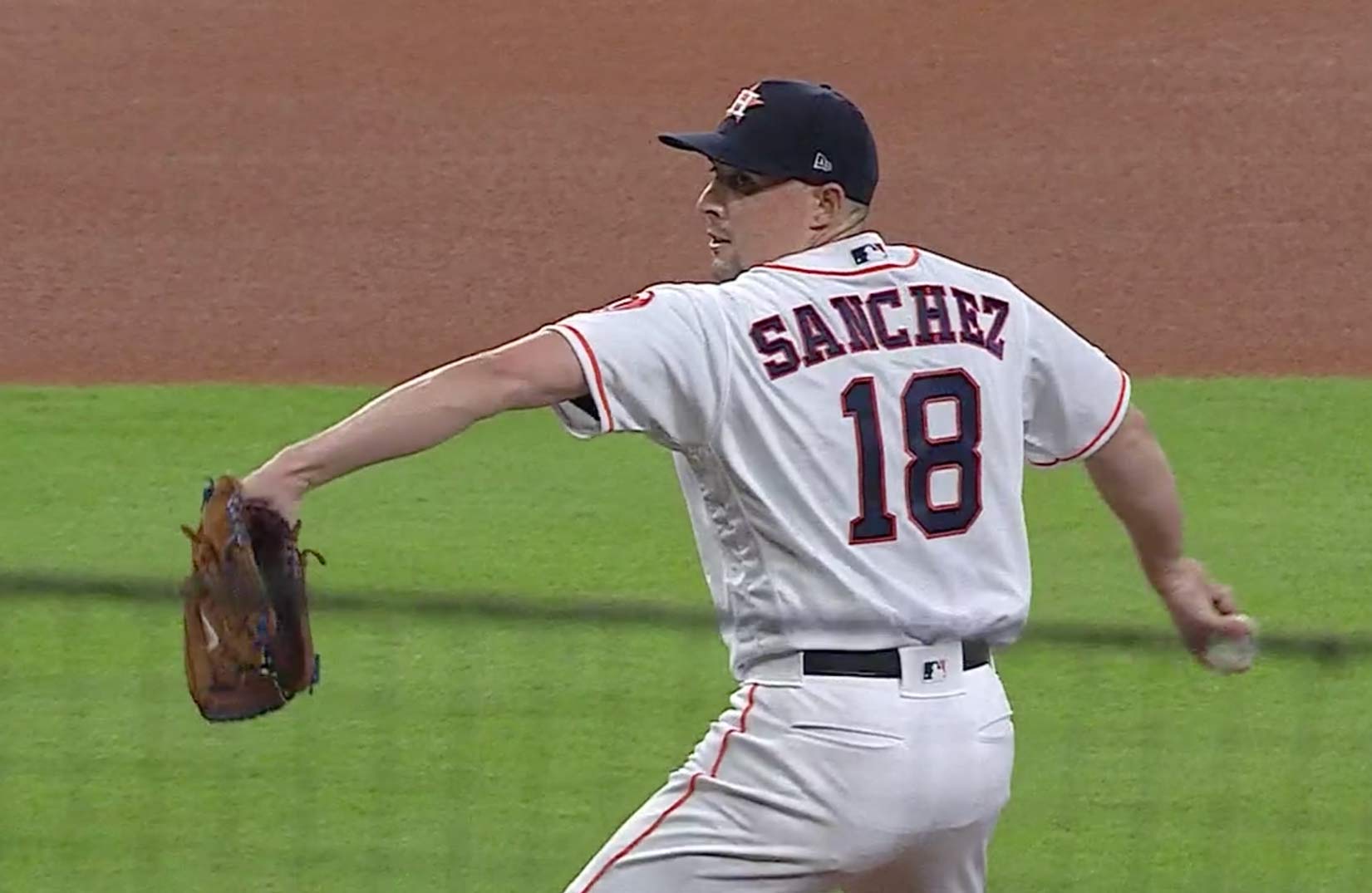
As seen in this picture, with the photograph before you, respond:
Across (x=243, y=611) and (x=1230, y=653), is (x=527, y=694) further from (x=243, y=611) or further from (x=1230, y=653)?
(x=243, y=611)

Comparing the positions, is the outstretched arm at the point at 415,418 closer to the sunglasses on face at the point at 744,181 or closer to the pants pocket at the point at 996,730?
the sunglasses on face at the point at 744,181

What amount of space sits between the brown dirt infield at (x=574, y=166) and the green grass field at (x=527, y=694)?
1922 millimetres

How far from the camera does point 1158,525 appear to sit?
151 inches

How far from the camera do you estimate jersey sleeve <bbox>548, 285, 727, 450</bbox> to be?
3.27 metres

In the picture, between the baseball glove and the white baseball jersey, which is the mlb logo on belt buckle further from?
the baseball glove

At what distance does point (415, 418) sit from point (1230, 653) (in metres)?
1.32

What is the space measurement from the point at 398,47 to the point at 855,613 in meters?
11.6

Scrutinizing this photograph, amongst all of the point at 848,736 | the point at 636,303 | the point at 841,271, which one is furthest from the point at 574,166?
the point at 848,736

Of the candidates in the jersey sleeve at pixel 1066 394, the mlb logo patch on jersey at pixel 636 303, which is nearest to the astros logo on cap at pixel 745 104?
the mlb logo patch on jersey at pixel 636 303

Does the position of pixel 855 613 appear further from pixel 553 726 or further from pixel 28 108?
pixel 28 108

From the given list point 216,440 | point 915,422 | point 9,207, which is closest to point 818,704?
point 915,422

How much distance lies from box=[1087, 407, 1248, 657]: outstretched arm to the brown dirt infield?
21.7 feet

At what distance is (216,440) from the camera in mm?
9055

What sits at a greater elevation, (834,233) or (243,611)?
(834,233)
